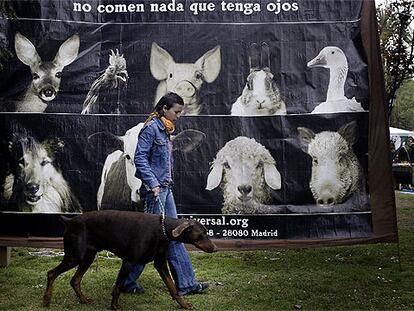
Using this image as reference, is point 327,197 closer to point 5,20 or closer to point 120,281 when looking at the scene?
point 120,281

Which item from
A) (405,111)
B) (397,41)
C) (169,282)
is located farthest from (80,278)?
(405,111)

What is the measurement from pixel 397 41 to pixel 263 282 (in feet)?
40.5

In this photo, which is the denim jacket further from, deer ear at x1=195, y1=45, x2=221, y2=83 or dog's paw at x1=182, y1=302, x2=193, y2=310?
deer ear at x1=195, y1=45, x2=221, y2=83

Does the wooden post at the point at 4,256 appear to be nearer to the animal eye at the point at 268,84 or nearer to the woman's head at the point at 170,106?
the woman's head at the point at 170,106

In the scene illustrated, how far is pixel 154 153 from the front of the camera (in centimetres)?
643

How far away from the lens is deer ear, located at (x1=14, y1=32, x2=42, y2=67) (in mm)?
7473

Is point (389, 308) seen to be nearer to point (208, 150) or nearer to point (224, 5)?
point (208, 150)

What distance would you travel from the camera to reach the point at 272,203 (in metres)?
7.48

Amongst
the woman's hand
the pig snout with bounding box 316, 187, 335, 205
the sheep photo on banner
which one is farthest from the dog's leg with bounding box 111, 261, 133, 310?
the pig snout with bounding box 316, 187, 335, 205

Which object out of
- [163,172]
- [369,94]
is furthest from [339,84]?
[163,172]

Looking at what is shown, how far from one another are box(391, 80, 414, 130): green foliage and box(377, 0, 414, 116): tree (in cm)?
4090

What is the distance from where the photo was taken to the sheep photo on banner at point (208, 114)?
291 inches

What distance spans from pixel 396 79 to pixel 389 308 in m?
12.5

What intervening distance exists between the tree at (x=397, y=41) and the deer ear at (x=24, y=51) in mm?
11723
